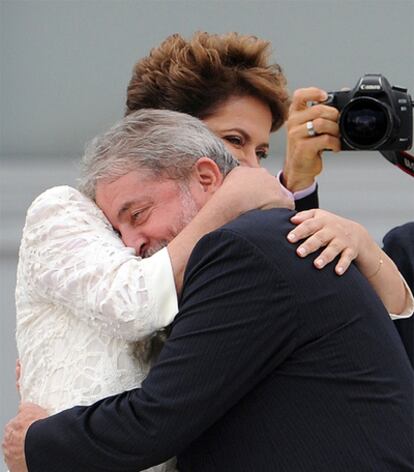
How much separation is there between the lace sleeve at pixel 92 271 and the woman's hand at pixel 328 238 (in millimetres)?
186

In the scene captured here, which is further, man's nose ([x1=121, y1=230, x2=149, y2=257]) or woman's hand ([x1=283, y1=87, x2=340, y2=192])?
woman's hand ([x1=283, y1=87, x2=340, y2=192])

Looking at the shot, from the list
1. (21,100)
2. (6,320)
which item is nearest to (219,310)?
(6,320)

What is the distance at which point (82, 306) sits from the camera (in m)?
1.43

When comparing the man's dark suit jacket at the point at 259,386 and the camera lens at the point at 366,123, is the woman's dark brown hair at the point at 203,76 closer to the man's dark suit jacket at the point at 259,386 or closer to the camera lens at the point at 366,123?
the camera lens at the point at 366,123

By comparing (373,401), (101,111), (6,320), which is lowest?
(6,320)

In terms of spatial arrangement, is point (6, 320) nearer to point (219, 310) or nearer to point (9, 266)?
point (9, 266)

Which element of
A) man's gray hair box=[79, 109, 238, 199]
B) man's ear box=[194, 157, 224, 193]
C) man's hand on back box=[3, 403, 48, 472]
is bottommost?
man's hand on back box=[3, 403, 48, 472]

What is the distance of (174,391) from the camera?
1.28 m

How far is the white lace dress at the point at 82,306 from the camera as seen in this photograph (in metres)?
1.40

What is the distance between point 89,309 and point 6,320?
8.61 ft

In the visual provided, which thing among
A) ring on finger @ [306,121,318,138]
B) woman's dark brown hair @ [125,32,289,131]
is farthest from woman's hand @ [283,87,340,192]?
woman's dark brown hair @ [125,32,289,131]

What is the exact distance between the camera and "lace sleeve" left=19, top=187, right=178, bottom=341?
55.0 inches

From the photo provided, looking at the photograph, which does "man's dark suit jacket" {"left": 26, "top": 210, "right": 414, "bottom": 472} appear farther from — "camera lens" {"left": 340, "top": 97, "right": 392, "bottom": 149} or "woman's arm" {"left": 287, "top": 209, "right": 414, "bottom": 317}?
"camera lens" {"left": 340, "top": 97, "right": 392, "bottom": 149}

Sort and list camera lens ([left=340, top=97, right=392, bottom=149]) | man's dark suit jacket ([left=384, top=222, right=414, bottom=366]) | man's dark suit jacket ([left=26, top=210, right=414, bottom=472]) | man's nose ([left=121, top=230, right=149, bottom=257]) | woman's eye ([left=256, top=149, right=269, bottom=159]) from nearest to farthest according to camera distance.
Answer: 1. man's dark suit jacket ([left=26, top=210, right=414, bottom=472])
2. man's nose ([left=121, top=230, right=149, bottom=257])
3. camera lens ([left=340, top=97, right=392, bottom=149])
4. man's dark suit jacket ([left=384, top=222, right=414, bottom=366])
5. woman's eye ([left=256, top=149, right=269, bottom=159])
